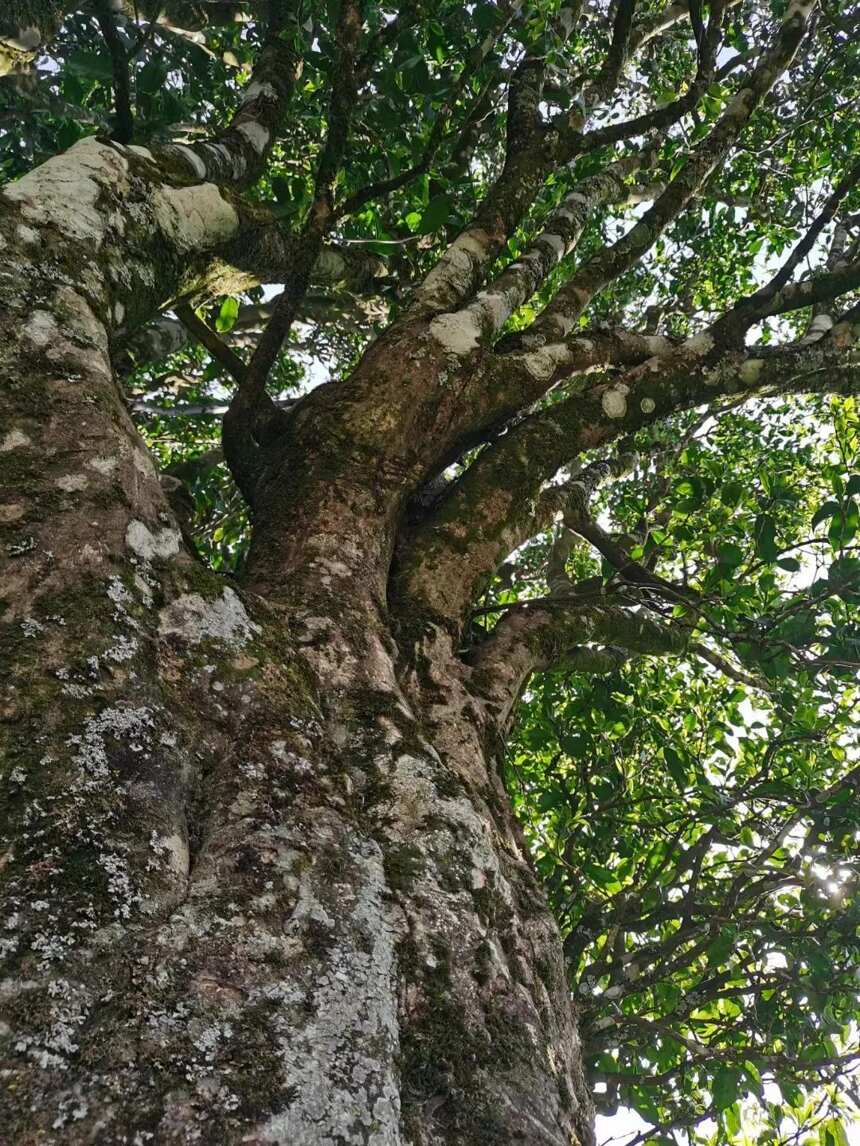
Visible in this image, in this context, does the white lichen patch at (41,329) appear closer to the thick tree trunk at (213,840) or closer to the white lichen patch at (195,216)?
the thick tree trunk at (213,840)

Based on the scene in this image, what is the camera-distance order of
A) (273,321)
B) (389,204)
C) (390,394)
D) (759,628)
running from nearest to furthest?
(390,394)
(273,321)
(759,628)
(389,204)

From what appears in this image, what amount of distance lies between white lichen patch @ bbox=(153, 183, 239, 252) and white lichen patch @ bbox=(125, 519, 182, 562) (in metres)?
1.37

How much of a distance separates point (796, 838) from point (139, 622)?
14.7ft

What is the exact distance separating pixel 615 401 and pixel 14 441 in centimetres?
245

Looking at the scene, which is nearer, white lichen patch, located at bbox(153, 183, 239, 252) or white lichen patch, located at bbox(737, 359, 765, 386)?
white lichen patch, located at bbox(153, 183, 239, 252)

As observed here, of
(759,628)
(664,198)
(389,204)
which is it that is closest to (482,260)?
(664,198)

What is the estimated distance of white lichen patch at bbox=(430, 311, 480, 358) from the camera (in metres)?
3.18

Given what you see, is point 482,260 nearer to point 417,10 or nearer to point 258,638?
point 417,10

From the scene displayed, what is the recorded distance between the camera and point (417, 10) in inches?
156

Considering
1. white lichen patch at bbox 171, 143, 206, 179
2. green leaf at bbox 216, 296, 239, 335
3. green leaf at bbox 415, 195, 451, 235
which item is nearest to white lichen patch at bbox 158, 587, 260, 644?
white lichen patch at bbox 171, 143, 206, 179

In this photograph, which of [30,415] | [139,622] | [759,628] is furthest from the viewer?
[759,628]

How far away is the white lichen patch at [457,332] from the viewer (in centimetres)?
318

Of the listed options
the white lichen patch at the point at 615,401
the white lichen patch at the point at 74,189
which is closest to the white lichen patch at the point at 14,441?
the white lichen patch at the point at 74,189

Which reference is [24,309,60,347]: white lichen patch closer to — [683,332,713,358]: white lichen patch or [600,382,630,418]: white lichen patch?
[600,382,630,418]: white lichen patch
